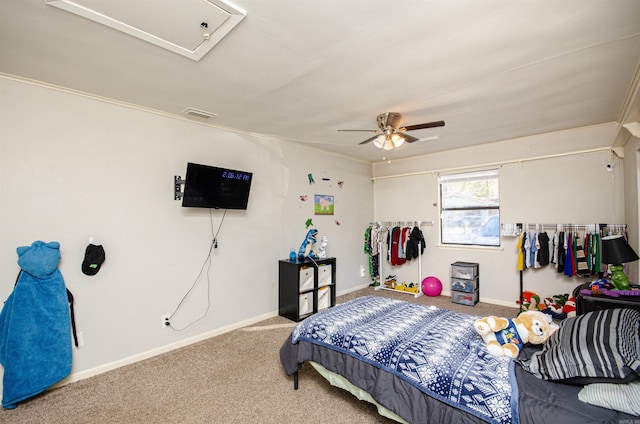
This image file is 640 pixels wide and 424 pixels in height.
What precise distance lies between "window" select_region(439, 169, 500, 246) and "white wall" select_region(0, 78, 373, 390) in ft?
9.20

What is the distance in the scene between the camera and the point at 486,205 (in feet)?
14.9

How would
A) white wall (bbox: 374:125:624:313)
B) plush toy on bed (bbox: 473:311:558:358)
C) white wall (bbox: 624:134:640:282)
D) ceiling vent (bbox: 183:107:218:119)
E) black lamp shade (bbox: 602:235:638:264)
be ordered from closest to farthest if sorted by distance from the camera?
plush toy on bed (bbox: 473:311:558:358)
black lamp shade (bbox: 602:235:638:264)
white wall (bbox: 624:134:640:282)
ceiling vent (bbox: 183:107:218:119)
white wall (bbox: 374:125:624:313)

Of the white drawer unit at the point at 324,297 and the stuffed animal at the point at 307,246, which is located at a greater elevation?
the stuffed animal at the point at 307,246

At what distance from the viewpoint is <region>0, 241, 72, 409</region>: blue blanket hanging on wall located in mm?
2152

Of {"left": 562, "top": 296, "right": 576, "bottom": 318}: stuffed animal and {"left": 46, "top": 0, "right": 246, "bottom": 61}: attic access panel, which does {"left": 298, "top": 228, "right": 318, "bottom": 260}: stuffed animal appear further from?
{"left": 562, "top": 296, "right": 576, "bottom": 318}: stuffed animal

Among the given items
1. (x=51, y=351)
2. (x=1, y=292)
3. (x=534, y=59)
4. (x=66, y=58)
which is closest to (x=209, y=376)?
(x=51, y=351)

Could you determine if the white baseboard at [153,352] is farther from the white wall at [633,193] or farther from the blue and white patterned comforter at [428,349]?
the white wall at [633,193]

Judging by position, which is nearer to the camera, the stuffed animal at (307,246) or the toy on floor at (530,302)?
the toy on floor at (530,302)

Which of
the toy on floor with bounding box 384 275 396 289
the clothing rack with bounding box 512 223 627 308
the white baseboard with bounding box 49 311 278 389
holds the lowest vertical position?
the white baseboard with bounding box 49 311 278 389

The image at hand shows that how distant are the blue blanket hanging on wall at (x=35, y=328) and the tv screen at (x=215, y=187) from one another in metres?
1.17

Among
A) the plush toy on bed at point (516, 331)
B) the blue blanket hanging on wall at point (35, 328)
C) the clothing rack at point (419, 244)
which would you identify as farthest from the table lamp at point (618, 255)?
the blue blanket hanging on wall at point (35, 328)

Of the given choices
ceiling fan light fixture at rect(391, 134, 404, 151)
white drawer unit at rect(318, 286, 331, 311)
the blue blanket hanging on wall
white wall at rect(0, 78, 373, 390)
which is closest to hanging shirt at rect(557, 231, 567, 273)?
ceiling fan light fixture at rect(391, 134, 404, 151)

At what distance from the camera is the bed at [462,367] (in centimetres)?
133

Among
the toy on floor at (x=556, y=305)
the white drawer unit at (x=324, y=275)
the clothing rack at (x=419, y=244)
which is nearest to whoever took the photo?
the toy on floor at (x=556, y=305)
